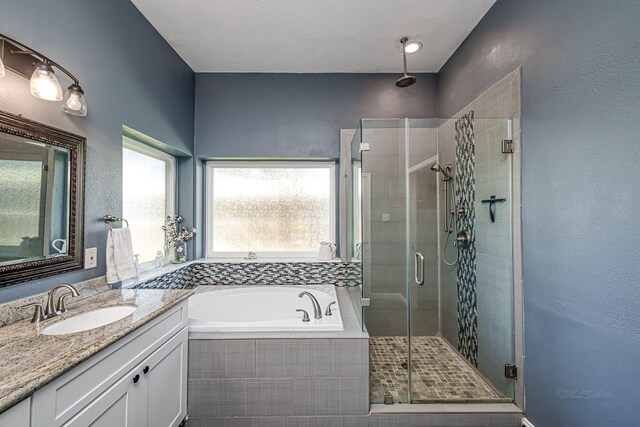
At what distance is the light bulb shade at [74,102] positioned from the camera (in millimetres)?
1364

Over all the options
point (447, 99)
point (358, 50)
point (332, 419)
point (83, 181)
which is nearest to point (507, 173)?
point (447, 99)

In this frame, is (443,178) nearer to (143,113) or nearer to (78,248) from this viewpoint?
(143,113)

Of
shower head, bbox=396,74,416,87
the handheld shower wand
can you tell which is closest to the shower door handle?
the handheld shower wand

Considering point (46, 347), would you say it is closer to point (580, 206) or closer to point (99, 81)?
point (99, 81)

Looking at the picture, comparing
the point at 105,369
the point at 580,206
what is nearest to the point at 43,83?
the point at 105,369

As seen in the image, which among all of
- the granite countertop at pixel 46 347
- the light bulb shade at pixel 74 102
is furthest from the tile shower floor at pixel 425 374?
the light bulb shade at pixel 74 102

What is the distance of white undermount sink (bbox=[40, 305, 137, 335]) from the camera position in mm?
1196

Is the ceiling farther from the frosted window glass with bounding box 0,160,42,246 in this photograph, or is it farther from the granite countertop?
the granite countertop

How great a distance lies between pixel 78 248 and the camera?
1.51m

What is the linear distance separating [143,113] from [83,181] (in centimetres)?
76

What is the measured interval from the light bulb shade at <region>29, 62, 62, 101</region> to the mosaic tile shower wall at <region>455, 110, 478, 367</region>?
2532 mm

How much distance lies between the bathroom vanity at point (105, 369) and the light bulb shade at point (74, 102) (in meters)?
0.98

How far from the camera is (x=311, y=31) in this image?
221 cm

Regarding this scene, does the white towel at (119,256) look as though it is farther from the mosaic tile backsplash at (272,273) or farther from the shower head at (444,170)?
the shower head at (444,170)
